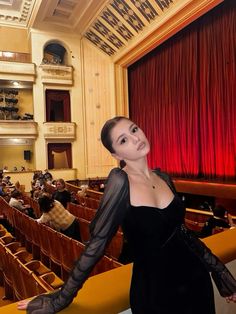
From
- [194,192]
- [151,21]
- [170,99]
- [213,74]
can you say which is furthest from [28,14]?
[194,192]

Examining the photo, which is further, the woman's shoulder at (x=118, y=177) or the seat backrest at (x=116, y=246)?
the seat backrest at (x=116, y=246)

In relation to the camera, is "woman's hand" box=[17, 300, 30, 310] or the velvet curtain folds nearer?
"woman's hand" box=[17, 300, 30, 310]

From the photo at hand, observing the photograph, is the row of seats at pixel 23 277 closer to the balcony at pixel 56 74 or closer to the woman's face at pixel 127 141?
the woman's face at pixel 127 141

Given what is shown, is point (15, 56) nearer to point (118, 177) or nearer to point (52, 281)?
point (52, 281)

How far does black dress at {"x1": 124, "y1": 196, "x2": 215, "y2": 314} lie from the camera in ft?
2.82

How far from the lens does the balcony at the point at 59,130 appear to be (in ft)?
38.7

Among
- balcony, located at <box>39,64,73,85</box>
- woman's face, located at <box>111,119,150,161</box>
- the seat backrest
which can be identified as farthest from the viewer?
balcony, located at <box>39,64,73,85</box>

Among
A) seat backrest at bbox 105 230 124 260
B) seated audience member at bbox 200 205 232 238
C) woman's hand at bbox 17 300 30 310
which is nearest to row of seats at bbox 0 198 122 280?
seat backrest at bbox 105 230 124 260

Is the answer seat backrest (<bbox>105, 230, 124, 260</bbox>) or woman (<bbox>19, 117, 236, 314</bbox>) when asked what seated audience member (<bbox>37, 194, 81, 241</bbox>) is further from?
woman (<bbox>19, 117, 236, 314</bbox>)

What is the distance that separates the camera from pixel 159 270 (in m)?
0.86

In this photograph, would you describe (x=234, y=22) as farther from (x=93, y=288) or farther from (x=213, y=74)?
(x=93, y=288)

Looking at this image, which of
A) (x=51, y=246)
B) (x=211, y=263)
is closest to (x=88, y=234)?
(x=51, y=246)

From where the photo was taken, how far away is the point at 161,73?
33.3 feet

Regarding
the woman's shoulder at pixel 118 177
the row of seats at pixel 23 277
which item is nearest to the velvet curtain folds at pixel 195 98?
the row of seats at pixel 23 277
